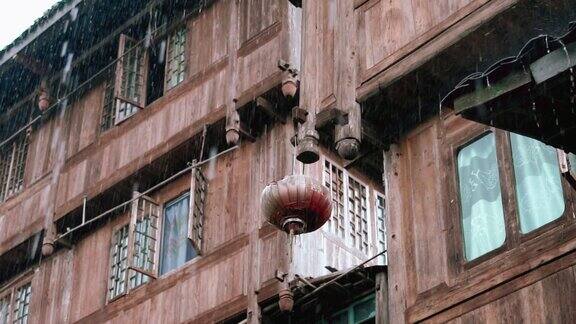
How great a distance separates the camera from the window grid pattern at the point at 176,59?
18641mm

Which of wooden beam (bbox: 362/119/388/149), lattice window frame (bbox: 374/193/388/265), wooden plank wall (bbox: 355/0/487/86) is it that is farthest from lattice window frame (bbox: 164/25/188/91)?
wooden beam (bbox: 362/119/388/149)

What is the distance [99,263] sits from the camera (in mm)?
18391

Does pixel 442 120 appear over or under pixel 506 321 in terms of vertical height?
over

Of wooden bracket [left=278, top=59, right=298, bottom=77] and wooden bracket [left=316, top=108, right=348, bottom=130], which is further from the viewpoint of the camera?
wooden bracket [left=278, top=59, right=298, bottom=77]

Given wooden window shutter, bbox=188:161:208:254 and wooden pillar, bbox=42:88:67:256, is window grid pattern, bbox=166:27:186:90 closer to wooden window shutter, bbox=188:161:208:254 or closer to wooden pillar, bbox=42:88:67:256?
wooden window shutter, bbox=188:161:208:254

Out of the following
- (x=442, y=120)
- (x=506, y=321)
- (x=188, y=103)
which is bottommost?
(x=506, y=321)

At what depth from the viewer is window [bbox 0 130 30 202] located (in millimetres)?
21531

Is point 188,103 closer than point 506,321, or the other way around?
point 506,321

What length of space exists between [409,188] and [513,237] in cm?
192

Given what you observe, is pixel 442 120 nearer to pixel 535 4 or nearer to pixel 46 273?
pixel 535 4

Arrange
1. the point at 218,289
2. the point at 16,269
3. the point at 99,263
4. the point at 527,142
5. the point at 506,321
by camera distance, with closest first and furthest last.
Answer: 1. the point at 506,321
2. the point at 527,142
3. the point at 218,289
4. the point at 99,263
5. the point at 16,269

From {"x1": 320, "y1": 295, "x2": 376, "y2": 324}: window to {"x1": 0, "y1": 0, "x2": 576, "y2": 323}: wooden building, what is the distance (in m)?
0.03

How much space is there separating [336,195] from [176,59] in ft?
14.4

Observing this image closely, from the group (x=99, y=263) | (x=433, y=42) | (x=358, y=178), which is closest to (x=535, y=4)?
(x=433, y=42)
